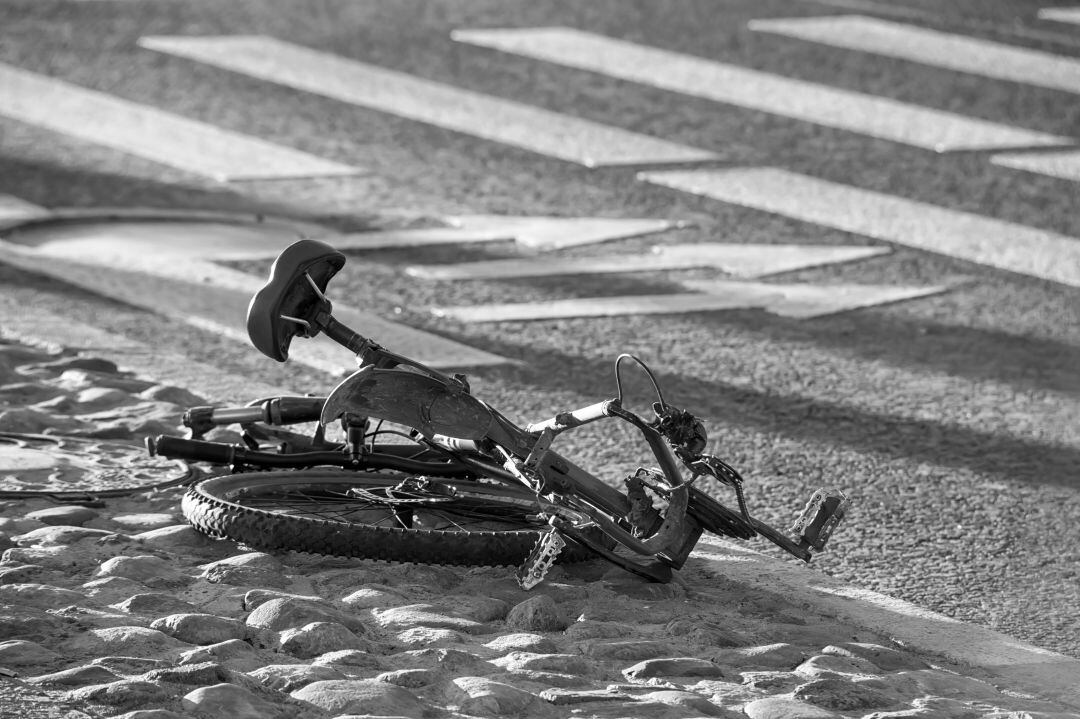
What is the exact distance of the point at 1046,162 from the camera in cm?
991

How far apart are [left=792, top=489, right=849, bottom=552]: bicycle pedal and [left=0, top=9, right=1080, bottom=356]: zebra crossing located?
2.21 metres

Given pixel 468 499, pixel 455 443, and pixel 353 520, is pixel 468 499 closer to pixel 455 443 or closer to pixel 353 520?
pixel 455 443

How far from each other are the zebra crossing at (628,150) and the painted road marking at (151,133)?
2 centimetres

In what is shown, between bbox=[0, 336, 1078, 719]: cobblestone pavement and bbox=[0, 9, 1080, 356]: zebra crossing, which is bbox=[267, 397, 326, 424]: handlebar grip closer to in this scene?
bbox=[0, 336, 1078, 719]: cobblestone pavement

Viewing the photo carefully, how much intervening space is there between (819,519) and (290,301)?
1.40m

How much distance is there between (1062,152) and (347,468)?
6.26 metres

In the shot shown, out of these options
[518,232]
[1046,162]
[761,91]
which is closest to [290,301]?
[518,232]

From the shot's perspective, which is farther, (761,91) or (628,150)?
(761,91)

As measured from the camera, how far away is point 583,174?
954 centimetres

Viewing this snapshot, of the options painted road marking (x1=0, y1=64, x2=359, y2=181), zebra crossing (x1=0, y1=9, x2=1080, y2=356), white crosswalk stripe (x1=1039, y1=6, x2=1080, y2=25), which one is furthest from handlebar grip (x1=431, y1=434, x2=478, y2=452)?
white crosswalk stripe (x1=1039, y1=6, x2=1080, y2=25)

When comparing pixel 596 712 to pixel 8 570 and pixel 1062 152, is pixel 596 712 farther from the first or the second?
pixel 1062 152

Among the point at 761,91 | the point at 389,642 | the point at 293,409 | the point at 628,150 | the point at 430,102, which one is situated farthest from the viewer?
the point at 761,91

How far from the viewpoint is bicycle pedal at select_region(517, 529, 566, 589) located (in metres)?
4.39

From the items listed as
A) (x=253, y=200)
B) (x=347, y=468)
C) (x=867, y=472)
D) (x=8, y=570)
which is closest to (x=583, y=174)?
(x=253, y=200)
